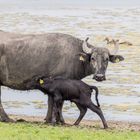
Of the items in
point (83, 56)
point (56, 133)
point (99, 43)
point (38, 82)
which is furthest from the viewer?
point (99, 43)

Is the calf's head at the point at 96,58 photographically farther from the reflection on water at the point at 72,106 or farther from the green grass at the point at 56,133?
the reflection on water at the point at 72,106

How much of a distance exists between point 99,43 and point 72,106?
11.9 meters

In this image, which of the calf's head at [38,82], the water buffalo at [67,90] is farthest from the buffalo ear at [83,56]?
the calf's head at [38,82]

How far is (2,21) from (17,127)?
2969 cm

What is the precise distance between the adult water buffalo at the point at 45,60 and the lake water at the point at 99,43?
2320mm

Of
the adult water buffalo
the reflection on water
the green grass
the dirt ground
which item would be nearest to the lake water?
the reflection on water

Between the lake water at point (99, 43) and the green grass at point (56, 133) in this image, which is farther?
the lake water at point (99, 43)

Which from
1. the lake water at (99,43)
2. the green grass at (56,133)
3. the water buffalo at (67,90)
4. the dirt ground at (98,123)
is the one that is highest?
the water buffalo at (67,90)

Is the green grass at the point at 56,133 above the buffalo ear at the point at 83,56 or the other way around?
the other way around

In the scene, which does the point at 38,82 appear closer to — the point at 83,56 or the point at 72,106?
the point at 83,56

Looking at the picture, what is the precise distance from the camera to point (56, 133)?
1360 cm

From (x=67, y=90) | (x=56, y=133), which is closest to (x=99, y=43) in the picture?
(x=67, y=90)

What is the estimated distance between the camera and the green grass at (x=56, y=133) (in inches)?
516

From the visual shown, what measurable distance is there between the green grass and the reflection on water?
3.36 m
